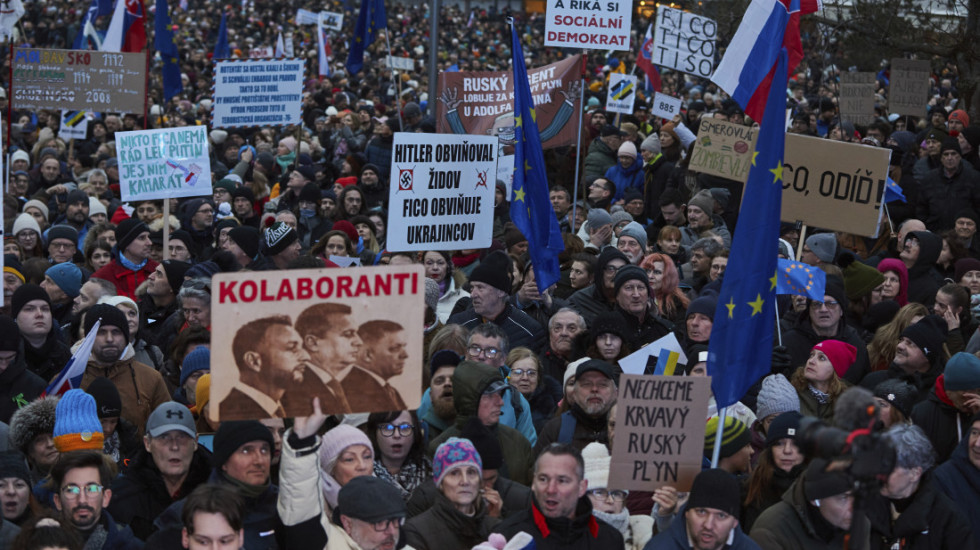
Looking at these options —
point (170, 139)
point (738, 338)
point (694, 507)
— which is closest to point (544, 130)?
point (170, 139)

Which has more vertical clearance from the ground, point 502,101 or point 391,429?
point 502,101

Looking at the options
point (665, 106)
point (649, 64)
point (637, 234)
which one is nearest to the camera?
point (637, 234)

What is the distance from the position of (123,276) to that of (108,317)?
271 centimetres

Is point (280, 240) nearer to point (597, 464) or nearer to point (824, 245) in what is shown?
point (824, 245)

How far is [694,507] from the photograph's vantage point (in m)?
4.69

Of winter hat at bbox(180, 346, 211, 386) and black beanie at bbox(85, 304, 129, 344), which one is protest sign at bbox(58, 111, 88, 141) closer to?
black beanie at bbox(85, 304, 129, 344)

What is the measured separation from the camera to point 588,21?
12.4 metres

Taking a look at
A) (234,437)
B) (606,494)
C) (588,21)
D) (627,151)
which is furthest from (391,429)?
(627,151)

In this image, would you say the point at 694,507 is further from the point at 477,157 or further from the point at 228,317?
the point at 477,157

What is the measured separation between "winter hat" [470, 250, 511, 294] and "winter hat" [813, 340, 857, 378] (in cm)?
188

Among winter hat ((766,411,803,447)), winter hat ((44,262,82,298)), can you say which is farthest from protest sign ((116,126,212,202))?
winter hat ((766,411,803,447))

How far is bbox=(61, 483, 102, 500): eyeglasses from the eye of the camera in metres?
4.72

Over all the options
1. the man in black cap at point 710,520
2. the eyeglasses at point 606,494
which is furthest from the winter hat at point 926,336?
the man in black cap at point 710,520

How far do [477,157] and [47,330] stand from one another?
3.05 metres
